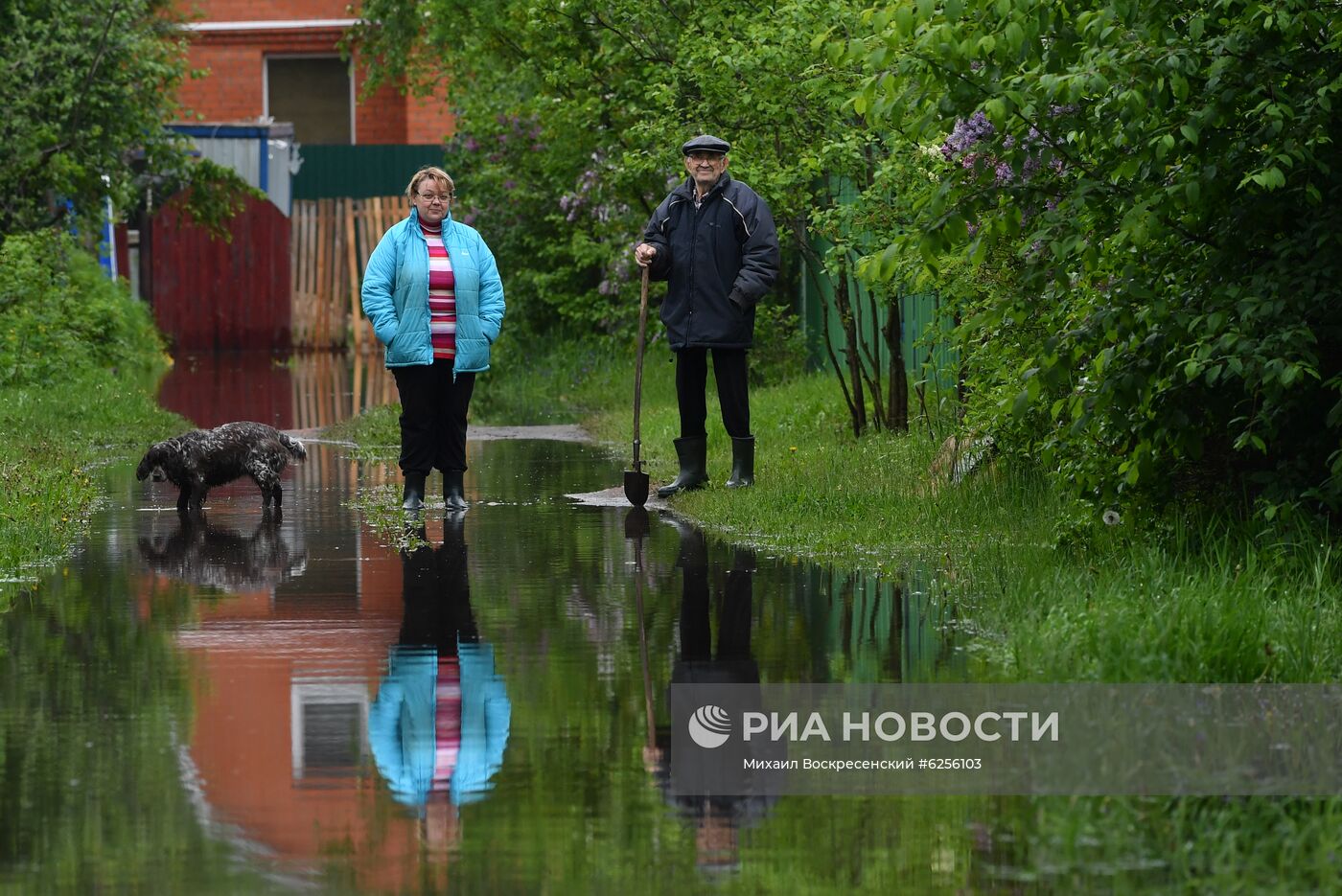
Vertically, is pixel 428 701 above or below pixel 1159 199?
below

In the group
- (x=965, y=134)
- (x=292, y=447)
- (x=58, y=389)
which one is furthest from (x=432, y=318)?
(x=58, y=389)

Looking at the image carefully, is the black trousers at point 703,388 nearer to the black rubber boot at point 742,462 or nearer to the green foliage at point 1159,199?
the black rubber boot at point 742,462

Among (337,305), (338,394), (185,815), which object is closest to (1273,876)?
(185,815)

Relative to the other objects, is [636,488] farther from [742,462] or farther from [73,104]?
[73,104]

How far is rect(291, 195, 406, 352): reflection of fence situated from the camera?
33250 mm

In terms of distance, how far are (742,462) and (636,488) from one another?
0.70 meters

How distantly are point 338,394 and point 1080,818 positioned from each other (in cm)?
1806

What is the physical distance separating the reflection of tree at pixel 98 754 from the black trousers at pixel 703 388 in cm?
414

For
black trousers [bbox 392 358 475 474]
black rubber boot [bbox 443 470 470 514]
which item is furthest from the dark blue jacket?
black rubber boot [bbox 443 470 470 514]

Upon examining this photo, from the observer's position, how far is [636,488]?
11906 millimetres

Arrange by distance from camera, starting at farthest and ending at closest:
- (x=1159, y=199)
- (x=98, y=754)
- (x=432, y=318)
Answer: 1. (x=432, y=318)
2. (x=1159, y=199)
3. (x=98, y=754)

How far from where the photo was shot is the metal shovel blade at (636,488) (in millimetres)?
11906

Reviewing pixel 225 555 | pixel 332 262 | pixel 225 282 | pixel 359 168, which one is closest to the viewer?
pixel 225 555

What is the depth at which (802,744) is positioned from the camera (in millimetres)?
6090
